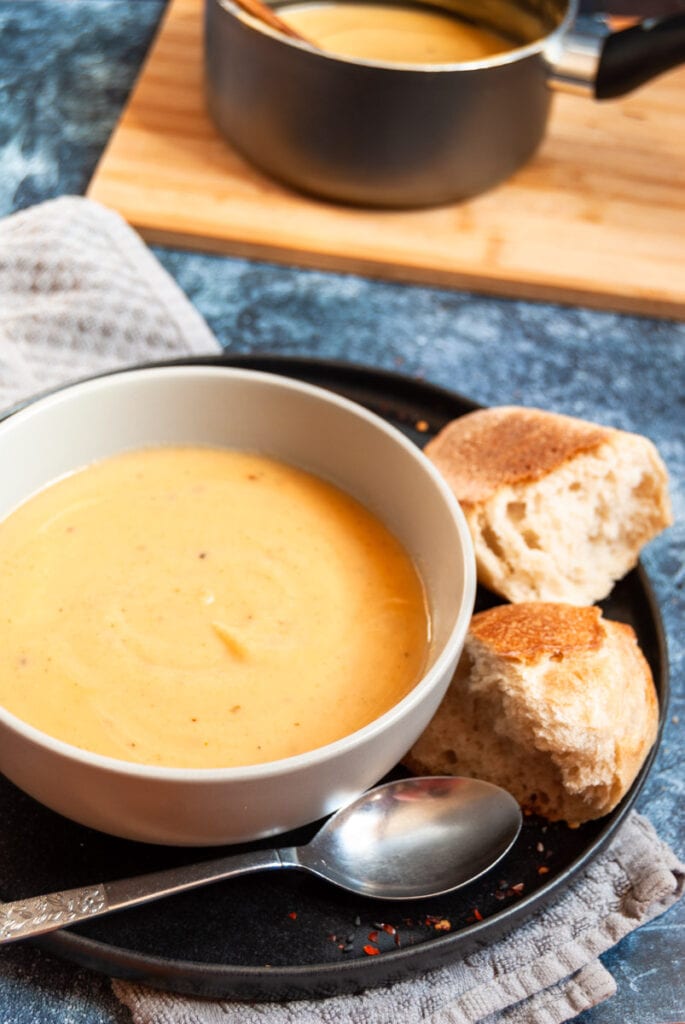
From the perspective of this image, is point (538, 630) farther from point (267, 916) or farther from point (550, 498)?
point (267, 916)

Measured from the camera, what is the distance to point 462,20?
257cm

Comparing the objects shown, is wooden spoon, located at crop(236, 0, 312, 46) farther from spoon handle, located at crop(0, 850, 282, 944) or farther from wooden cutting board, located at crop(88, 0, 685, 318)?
spoon handle, located at crop(0, 850, 282, 944)

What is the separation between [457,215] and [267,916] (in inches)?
62.7

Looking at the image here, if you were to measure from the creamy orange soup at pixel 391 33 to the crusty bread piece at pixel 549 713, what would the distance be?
1620 millimetres

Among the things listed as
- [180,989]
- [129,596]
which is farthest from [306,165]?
[180,989]

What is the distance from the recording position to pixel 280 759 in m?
1.06

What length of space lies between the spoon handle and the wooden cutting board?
137cm

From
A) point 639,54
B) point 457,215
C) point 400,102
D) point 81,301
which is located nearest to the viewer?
point 81,301

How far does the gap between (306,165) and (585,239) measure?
573mm

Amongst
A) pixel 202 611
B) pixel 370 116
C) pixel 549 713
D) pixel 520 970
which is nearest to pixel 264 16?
pixel 370 116

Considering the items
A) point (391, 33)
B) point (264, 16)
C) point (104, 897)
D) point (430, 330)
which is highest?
point (264, 16)

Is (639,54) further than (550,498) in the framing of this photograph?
Yes

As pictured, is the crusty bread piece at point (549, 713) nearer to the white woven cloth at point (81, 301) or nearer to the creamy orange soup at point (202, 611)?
the creamy orange soup at point (202, 611)

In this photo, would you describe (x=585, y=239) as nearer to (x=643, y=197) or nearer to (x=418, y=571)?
(x=643, y=197)
